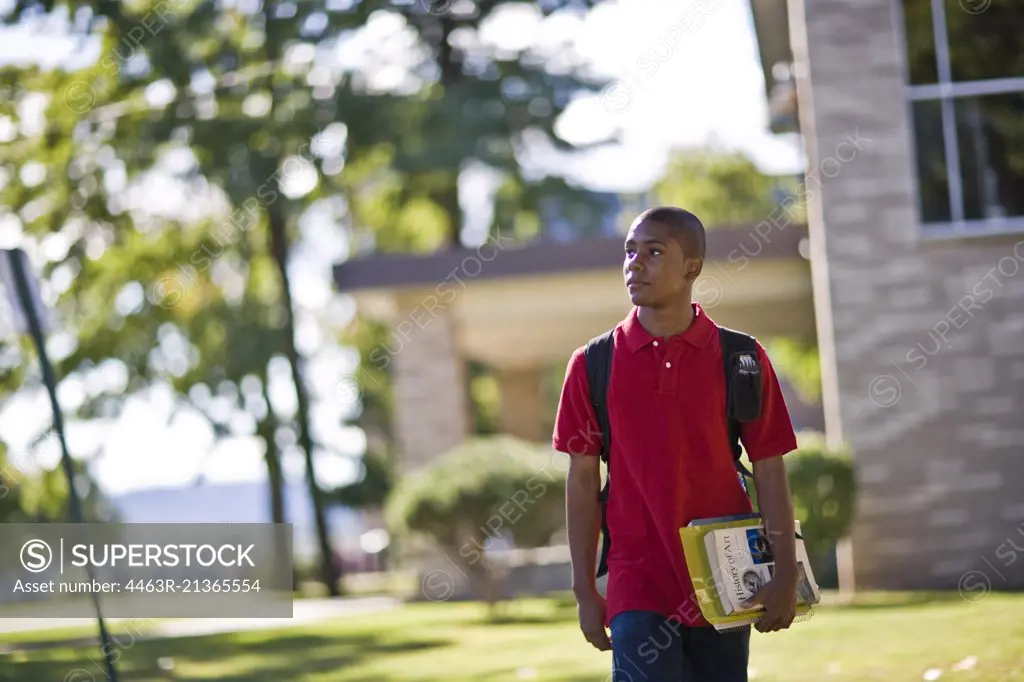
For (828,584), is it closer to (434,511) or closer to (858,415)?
(858,415)

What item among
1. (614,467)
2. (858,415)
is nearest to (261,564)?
(858,415)

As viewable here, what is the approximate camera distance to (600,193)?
80.1 ft

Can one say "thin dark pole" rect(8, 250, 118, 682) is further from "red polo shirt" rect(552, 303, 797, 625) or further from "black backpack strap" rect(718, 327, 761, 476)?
"black backpack strap" rect(718, 327, 761, 476)

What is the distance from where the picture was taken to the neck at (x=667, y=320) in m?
3.86

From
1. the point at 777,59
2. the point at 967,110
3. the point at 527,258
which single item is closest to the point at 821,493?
the point at 967,110

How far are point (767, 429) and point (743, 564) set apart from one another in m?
0.37

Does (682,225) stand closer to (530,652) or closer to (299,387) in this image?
(530,652)

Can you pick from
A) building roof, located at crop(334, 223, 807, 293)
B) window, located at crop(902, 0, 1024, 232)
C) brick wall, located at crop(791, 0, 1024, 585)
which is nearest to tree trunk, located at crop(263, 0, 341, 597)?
building roof, located at crop(334, 223, 807, 293)

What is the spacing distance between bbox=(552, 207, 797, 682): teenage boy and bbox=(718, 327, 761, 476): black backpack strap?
2 cm

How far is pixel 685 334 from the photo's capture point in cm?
384

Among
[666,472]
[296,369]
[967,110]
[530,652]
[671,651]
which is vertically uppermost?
[967,110]

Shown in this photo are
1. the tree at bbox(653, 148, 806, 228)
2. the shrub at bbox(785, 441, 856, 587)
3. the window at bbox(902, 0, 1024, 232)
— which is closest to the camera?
the shrub at bbox(785, 441, 856, 587)

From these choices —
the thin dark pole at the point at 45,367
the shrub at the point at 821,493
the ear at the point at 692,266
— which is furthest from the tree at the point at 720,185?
the ear at the point at 692,266

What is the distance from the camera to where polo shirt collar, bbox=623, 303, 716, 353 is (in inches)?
151
